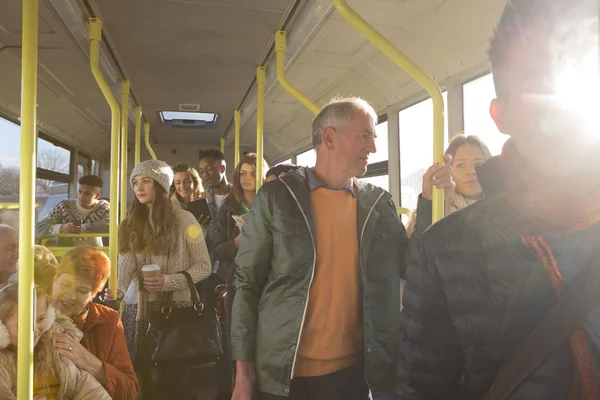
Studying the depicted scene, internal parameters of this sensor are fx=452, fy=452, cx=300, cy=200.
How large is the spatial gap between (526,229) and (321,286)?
2.91 feet

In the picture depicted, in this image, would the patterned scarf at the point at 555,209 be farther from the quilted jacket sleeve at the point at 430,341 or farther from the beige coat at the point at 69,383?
the beige coat at the point at 69,383

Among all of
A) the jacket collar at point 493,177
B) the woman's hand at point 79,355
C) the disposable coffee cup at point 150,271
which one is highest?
the jacket collar at point 493,177

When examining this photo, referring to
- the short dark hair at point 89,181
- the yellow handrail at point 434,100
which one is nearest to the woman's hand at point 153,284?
the yellow handrail at point 434,100

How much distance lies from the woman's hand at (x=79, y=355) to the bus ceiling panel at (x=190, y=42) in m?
2.07

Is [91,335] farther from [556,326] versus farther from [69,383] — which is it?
[556,326]

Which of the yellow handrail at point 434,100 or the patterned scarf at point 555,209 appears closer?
the patterned scarf at point 555,209

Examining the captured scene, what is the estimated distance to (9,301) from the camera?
1484mm

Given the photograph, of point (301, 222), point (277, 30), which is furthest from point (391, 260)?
point (277, 30)

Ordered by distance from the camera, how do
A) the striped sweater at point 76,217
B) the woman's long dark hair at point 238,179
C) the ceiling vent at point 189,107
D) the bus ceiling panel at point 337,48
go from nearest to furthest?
the woman's long dark hair at point 238,179 → the bus ceiling panel at point 337,48 → the striped sweater at point 76,217 → the ceiling vent at point 189,107

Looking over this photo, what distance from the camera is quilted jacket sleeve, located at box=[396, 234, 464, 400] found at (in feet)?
2.52

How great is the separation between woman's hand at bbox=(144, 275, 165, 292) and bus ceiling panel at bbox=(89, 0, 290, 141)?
1698 millimetres

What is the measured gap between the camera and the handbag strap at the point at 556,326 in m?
0.60

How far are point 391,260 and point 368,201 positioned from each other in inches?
8.5

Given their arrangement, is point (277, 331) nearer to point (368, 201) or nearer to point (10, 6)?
point (368, 201)
